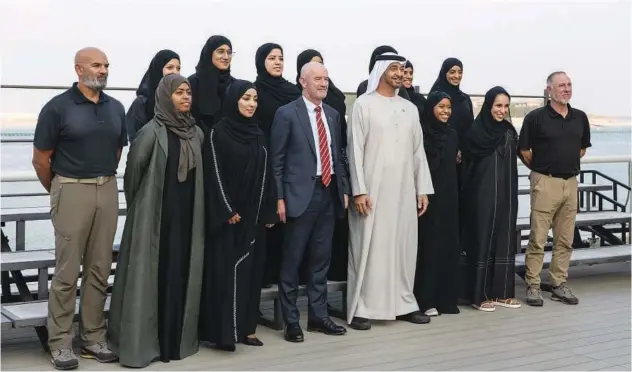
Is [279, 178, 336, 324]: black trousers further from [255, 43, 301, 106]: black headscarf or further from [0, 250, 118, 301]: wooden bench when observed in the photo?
[0, 250, 118, 301]: wooden bench

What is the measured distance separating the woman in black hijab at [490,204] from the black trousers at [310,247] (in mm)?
1227

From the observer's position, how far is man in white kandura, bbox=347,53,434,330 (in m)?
5.41

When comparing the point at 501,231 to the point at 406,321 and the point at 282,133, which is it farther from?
the point at 282,133

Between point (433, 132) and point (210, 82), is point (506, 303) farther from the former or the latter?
point (210, 82)

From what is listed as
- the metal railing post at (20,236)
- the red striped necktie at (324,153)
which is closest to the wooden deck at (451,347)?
the metal railing post at (20,236)

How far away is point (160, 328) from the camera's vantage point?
4.64 m

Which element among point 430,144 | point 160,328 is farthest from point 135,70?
point 160,328

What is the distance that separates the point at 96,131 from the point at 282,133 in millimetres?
1107

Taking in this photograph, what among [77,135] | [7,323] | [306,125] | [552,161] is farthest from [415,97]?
[7,323]

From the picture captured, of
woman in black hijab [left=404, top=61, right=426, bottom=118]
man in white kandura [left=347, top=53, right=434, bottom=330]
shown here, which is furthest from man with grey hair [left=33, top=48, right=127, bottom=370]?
woman in black hijab [left=404, top=61, right=426, bottom=118]

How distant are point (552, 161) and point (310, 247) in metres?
1.97

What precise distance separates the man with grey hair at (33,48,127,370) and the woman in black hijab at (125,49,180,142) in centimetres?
49

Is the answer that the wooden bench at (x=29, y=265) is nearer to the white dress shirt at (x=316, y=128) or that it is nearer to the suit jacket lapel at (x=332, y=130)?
the white dress shirt at (x=316, y=128)

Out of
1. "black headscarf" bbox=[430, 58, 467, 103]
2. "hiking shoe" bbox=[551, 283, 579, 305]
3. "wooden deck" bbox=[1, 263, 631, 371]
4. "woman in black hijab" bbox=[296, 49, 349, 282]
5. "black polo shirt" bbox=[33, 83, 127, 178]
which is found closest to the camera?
"black polo shirt" bbox=[33, 83, 127, 178]
